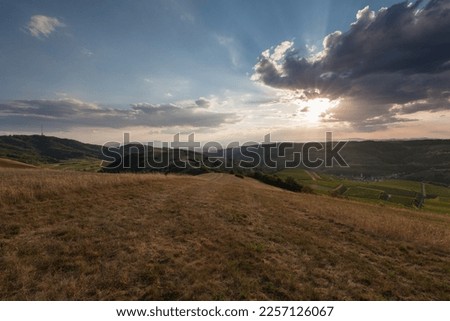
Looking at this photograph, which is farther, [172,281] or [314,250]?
[314,250]

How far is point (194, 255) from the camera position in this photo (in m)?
9.84

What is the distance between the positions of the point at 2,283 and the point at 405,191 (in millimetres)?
180562

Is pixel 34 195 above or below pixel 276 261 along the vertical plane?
above

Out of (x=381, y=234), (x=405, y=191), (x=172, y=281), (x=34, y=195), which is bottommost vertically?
(x=405, y=191)

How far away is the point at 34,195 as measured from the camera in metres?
15.8

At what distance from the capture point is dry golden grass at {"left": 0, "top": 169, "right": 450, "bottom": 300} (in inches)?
287

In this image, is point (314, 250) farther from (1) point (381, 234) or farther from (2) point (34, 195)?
(2) point (34, 195)

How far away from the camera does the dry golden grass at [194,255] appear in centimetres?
730

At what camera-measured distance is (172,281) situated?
7629mm

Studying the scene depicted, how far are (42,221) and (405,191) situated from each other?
178 metres

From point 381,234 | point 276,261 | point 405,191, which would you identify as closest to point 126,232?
point 276,261
